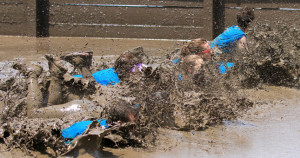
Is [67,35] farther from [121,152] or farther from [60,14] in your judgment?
[121,152]

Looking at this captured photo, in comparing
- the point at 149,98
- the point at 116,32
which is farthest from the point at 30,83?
the point at 116,32

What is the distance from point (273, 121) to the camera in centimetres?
460

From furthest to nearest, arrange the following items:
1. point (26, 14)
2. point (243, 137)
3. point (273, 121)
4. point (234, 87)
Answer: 1. point (26, 14)
2. point (234, 87)
3. point (273, 121)
4. point (243, 137)

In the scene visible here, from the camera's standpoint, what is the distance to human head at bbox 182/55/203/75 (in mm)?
5340

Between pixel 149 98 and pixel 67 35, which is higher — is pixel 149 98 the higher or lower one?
the lower one

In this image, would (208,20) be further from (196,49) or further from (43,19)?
(43,19)

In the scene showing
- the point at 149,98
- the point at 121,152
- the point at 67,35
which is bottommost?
the point at 121,152

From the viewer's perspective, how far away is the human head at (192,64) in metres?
5.34

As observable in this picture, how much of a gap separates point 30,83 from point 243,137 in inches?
91.9

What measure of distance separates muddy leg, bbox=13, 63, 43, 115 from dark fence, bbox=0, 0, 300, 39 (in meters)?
4.30

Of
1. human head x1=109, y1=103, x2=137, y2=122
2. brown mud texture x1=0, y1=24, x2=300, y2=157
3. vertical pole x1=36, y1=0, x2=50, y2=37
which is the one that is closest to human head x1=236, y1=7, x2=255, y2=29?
brown mud texture x1=0, y1=24, x2=300, y2=157

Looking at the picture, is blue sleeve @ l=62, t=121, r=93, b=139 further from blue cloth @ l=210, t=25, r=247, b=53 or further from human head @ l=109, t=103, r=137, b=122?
blue cloth @ l=210, t=25, r=247, b=53

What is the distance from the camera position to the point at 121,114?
3811 mm

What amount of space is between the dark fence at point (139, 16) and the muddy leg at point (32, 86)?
430 cm
